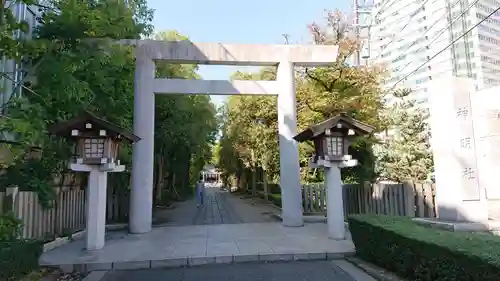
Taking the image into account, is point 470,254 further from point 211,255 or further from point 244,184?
point 244,184

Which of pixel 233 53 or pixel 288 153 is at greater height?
pixel 233 53

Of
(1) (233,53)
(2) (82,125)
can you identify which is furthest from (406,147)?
(2) (82,125)

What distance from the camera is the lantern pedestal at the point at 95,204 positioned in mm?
8055

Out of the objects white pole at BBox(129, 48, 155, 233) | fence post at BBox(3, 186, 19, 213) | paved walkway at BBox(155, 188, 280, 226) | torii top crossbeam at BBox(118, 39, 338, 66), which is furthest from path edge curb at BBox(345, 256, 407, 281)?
torii top crossbeam at BBox(118, 39, 338, 66)

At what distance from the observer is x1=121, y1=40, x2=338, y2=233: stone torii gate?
11008 millimetres

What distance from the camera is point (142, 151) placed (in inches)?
435

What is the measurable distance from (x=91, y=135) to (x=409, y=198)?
849cm

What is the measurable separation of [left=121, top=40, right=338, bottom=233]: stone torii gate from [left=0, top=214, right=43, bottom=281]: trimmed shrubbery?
16.1 feet

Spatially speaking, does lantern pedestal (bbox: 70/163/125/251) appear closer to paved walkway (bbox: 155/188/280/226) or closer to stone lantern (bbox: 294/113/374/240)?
paved walkway (bbox: 155/188/280/226)

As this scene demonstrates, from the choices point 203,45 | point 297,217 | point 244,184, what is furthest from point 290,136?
point 244,184

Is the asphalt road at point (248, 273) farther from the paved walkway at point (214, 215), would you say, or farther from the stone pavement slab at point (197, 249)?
the paved walkway at point (214, 215)

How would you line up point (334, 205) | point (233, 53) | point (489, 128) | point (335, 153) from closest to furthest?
1. point (334, 205)
2. point (335, 153)
3. point (233, 53)
4. point (489, 128)

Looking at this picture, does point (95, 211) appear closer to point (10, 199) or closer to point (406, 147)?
point (10, 199)

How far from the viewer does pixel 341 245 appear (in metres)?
8.14
